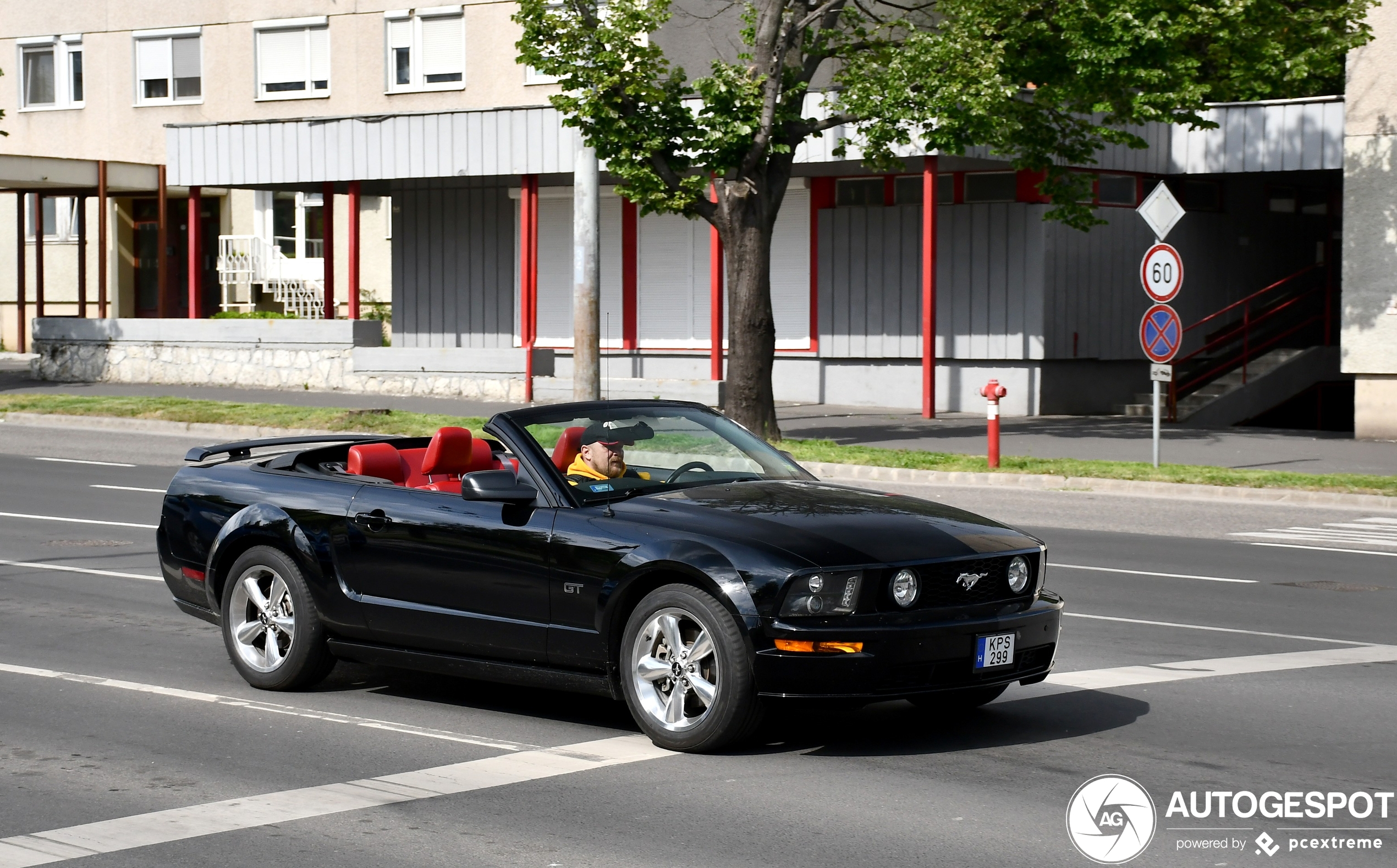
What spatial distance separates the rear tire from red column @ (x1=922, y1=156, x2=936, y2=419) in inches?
780

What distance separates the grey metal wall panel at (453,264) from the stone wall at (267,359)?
2.97m

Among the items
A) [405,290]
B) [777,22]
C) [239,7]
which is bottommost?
[405,290]

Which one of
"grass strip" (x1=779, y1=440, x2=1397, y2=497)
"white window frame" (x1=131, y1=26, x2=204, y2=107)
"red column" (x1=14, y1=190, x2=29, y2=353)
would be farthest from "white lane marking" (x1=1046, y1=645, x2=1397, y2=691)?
"red column" (x1=14, y1=190, x2=29, y2=353)

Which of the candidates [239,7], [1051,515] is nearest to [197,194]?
[239,7]

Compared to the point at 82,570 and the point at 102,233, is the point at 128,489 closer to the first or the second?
the point at 82,570

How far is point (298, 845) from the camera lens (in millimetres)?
5832

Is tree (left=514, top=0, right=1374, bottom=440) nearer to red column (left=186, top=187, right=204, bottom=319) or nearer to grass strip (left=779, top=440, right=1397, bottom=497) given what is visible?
grass strip (left=779, top=440, right=1397, bottom=497)

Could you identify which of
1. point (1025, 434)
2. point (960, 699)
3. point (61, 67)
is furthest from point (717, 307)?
point (61, 67)

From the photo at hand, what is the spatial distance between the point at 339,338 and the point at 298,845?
27.2 m

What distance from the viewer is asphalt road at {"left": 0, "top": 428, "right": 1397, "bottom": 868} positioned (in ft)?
19.1

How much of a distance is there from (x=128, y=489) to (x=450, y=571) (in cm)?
1228

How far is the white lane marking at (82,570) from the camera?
12.4 m

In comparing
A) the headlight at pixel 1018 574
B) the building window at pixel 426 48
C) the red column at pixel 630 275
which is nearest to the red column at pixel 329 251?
the building window at pixel 426 48

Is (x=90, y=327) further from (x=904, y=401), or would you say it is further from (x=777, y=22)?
(x=777, y=22)
